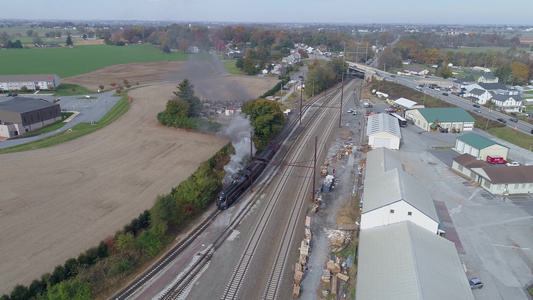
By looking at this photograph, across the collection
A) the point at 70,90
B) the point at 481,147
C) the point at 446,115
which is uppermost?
the point at 70,90

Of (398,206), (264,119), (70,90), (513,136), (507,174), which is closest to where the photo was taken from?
(398,206)

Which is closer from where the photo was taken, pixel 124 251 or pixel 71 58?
pixel 124 251

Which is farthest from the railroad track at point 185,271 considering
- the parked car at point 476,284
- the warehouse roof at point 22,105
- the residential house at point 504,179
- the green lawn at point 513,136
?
the green lawn at point 513,136

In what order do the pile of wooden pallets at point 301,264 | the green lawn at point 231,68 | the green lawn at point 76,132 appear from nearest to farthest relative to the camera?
the pile of wooden pallets at point 301,264
the green lawn at point 76,132
the green lawn at point 231,68

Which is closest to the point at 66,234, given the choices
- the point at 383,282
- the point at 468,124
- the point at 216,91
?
the point at 383,282

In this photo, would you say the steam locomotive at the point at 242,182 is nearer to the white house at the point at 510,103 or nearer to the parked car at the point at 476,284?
the parked car at the point at 476,284

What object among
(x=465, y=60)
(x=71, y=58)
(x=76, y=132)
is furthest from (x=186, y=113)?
(x=465, y=60)

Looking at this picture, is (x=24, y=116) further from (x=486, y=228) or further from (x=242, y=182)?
(x=486, y=228)
